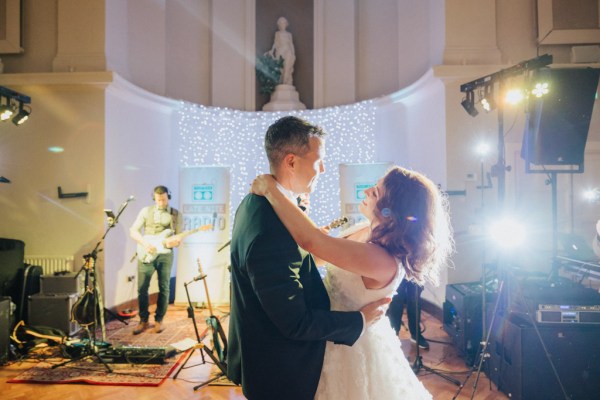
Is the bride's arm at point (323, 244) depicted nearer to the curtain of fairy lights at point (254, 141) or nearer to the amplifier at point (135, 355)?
the amplifier at point (135, 355)

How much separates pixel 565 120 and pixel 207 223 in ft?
15.2

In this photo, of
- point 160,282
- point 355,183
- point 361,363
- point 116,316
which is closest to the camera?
point 361,363

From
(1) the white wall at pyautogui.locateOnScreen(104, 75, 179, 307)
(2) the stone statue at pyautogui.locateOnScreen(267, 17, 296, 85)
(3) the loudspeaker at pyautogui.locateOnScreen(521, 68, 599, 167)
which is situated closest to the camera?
(3) the loudspeaker at pyautogui.locateOnScreen(521, 68, 599, 167)

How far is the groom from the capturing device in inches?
45.5

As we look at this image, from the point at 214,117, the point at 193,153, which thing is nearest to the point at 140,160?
the point at 193,153

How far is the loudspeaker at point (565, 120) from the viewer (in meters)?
3.73

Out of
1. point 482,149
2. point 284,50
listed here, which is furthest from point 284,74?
point 482,149

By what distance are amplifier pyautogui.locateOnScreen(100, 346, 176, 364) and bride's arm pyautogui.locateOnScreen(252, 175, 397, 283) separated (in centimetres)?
322

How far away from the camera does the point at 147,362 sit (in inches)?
152

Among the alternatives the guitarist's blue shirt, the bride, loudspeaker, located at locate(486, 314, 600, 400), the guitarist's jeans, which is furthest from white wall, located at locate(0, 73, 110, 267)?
loudspeaker, located at locate(486, 314, 600, 400)

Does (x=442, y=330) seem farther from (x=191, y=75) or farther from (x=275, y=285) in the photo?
(x=191, y=75)

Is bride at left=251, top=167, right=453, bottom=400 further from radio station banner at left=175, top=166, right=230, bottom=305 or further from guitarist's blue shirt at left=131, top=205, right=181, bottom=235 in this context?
radio station banner at left=175, top=166, right=230, bottom=305

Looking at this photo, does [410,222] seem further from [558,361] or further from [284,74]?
[284,74]

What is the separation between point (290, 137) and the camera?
135 centimetres
